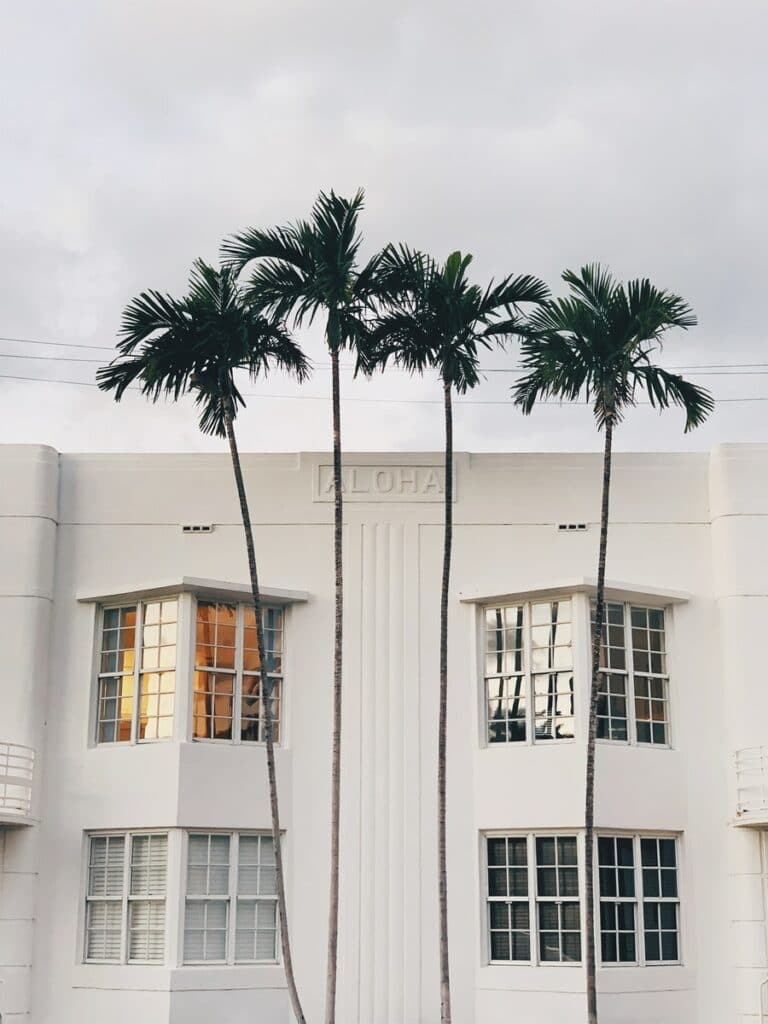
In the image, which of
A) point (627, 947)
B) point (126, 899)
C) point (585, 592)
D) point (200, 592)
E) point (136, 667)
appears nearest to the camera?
point (627, 947)

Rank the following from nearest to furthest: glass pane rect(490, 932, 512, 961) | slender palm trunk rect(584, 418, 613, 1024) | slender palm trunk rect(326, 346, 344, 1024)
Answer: slender palm trunk rect(584, 418, 613, 1024) < slender palm trunk rect(326, 346, 344, 1024) < glass pane rect(490, 932, 512, 961)

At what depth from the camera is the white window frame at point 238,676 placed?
728 inches

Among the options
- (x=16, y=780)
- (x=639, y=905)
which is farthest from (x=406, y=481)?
(x=16, y=780)

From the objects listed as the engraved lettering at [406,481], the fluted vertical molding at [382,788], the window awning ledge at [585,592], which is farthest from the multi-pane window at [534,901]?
the engraved lettering at [406,481]

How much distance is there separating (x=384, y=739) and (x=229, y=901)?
279 cm

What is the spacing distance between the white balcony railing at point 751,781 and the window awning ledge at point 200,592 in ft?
19.6

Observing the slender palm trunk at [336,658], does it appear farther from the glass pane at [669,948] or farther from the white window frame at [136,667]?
the glass pane at [669,948]

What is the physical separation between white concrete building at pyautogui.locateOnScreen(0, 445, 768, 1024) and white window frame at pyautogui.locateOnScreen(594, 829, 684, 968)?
36 millimetres

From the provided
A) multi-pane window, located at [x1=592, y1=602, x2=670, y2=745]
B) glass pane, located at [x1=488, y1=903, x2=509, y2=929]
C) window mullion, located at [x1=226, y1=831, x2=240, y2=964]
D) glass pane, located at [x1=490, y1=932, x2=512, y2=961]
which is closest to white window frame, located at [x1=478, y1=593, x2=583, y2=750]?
multi-pane window, located at [x1=592, y1=602, x2=670, y2=745]

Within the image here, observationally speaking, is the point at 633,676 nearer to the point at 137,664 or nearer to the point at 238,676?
the point at 238,676

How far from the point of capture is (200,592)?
61.3 feet

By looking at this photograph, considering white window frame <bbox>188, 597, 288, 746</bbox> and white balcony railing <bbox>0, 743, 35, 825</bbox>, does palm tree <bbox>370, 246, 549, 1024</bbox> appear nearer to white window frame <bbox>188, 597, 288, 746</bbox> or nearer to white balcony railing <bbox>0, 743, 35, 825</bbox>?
white window frame <bbox>188, 597, 288, 746</bbox>

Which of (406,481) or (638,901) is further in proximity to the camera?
(406,481)

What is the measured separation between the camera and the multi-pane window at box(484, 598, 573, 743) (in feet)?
60.7
